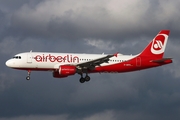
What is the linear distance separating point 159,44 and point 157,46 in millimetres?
817

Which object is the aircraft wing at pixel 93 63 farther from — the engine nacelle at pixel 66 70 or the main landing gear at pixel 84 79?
the main landing gear at pixel 84 79

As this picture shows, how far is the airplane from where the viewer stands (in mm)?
104062

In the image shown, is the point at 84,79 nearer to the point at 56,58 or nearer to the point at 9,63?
the point at 56,58

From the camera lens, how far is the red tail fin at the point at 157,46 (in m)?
114

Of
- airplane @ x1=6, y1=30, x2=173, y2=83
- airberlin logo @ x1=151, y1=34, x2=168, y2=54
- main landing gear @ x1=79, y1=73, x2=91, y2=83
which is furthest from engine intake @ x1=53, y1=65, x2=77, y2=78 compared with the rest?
airberlin logo @ x1=151, y1=34, x2=168, y2=54

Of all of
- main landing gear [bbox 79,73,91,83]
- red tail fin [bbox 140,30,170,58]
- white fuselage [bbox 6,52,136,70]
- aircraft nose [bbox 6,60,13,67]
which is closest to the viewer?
white fuselage [bbox 6,52,136,70]

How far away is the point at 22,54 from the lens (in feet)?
345

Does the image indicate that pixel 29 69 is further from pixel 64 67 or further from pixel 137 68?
pixel 137 68

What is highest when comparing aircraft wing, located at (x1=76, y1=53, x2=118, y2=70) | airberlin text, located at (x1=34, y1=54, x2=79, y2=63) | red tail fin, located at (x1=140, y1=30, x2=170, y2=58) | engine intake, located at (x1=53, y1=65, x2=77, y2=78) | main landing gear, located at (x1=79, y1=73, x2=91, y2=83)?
red tail fin, located at (x1=140, y1=30, x2=170, y2=58)

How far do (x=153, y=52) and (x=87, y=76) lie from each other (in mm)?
14211

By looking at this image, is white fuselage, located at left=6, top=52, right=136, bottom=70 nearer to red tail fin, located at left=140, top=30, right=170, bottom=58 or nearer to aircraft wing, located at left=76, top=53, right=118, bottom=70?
aircraft wing, located at left=76, top=53, right=118, bottom=70

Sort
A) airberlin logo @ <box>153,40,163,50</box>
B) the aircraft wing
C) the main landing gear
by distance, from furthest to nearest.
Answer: airberlin logo @ <box>153,40,163,50</box> < the main landing gear < the aircraft wing

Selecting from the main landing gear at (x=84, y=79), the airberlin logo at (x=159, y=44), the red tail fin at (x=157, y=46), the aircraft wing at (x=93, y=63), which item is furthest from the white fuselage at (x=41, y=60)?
the airberlin logo at (x=159, y=44)

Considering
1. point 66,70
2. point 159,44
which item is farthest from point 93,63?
point 159,44
